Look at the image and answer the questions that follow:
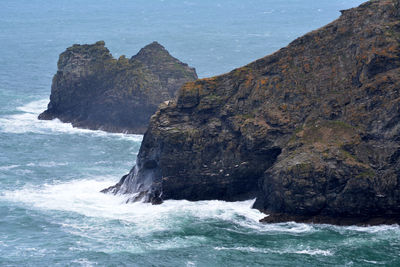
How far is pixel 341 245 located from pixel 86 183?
4006 cm

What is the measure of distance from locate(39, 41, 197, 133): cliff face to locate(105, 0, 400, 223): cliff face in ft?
126

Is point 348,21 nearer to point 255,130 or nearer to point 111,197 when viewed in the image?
point 255,130

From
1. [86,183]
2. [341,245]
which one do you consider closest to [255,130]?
[341,245]

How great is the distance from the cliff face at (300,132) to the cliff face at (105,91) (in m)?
38.4

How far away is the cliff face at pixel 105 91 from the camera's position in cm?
12662

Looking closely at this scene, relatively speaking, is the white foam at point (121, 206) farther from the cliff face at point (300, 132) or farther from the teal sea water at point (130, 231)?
the cliff face at point (300, 132)

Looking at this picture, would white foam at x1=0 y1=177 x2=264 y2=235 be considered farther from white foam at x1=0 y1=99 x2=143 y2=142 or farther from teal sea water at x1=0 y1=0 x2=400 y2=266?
white foam at x1=0 y1=99 x2=143 y2=142

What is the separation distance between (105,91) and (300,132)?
58.7 m

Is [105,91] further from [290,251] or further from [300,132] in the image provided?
[290,251]

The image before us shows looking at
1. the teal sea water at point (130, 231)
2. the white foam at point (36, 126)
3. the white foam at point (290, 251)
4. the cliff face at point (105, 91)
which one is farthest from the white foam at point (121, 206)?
the cliff face at point (105, 91)

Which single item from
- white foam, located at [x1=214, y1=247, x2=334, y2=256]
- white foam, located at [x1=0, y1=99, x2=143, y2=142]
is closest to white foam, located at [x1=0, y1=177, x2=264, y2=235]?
white foam, located at [x1=214, y1=247, x2=334, y2=256]

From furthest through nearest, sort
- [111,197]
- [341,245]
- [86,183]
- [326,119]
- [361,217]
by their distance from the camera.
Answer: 1. [86,183]
2. [111,197]
3. [326,119]
4. [361,217]
5. [341,245]

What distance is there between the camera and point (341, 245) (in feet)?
225

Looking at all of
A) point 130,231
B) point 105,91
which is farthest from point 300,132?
point 105,91
